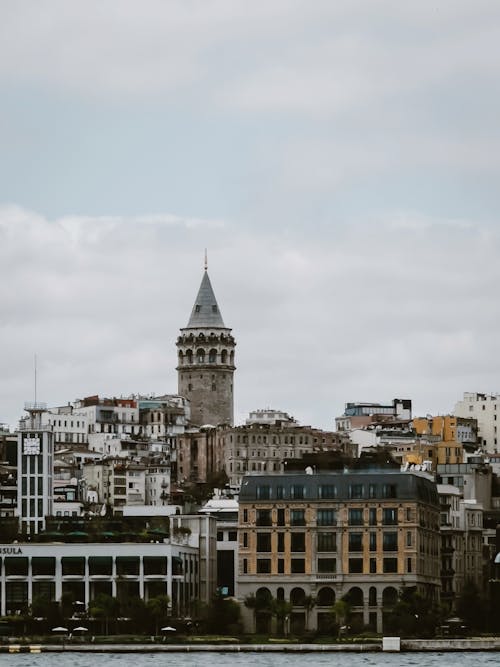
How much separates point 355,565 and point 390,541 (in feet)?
9.75

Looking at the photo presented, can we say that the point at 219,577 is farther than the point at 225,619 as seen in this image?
Yes

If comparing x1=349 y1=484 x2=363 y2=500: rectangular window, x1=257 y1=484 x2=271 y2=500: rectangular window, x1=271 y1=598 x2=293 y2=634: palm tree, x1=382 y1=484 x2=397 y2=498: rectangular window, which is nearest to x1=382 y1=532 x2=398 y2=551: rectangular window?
x1=382 y1=484 x2=397 y2=498: rectangular window

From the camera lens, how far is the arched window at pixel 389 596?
162875 mm

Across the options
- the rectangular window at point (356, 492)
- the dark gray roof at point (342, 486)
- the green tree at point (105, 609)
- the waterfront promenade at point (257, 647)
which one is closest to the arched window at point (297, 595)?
the dark gray roof at point (342, 486)

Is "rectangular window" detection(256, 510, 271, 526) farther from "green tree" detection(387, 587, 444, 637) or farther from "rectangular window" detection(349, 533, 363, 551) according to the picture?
"green tree" detection(387, 587, 444, 637)

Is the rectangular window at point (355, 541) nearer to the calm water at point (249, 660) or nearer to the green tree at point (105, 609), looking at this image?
the green tree at point (105, 609)

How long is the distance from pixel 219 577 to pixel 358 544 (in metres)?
21.3

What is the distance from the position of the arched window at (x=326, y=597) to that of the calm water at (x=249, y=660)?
69.1ft

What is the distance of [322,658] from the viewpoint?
13700 centimetres

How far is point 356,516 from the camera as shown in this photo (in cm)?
16450

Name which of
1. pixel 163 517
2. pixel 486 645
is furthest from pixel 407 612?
pixel 163 517

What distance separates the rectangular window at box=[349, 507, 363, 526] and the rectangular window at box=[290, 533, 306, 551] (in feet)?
11.3

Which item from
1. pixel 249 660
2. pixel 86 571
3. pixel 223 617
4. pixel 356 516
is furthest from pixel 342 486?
pixel 249 660

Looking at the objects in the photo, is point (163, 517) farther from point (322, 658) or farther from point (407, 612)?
point (322, 658)
